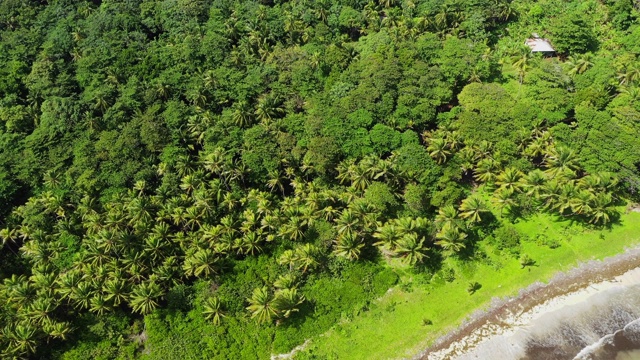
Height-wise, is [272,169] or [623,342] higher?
[272,169]

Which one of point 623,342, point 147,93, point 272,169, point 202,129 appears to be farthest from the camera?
point 147,93

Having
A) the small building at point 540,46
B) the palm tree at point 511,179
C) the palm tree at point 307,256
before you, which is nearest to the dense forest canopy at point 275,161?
the palm tree at point 511,179

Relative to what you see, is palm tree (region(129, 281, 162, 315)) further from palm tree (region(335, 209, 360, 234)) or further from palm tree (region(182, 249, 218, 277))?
palm tree (region(335, 209, 360, 234))

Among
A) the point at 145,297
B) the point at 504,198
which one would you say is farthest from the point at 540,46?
the point at 145,297

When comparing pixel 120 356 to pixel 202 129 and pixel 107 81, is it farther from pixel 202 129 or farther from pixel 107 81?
pixel 107 81

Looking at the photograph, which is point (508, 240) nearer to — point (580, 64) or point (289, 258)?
point (289, 258)

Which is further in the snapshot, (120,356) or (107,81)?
(107,81)

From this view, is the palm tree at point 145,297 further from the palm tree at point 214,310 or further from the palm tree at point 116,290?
the palm tree at point 214,310

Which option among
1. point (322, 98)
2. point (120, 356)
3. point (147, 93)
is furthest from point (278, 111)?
point (120, 356)

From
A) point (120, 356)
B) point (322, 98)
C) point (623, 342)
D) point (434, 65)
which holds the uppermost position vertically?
point (434, 65)
